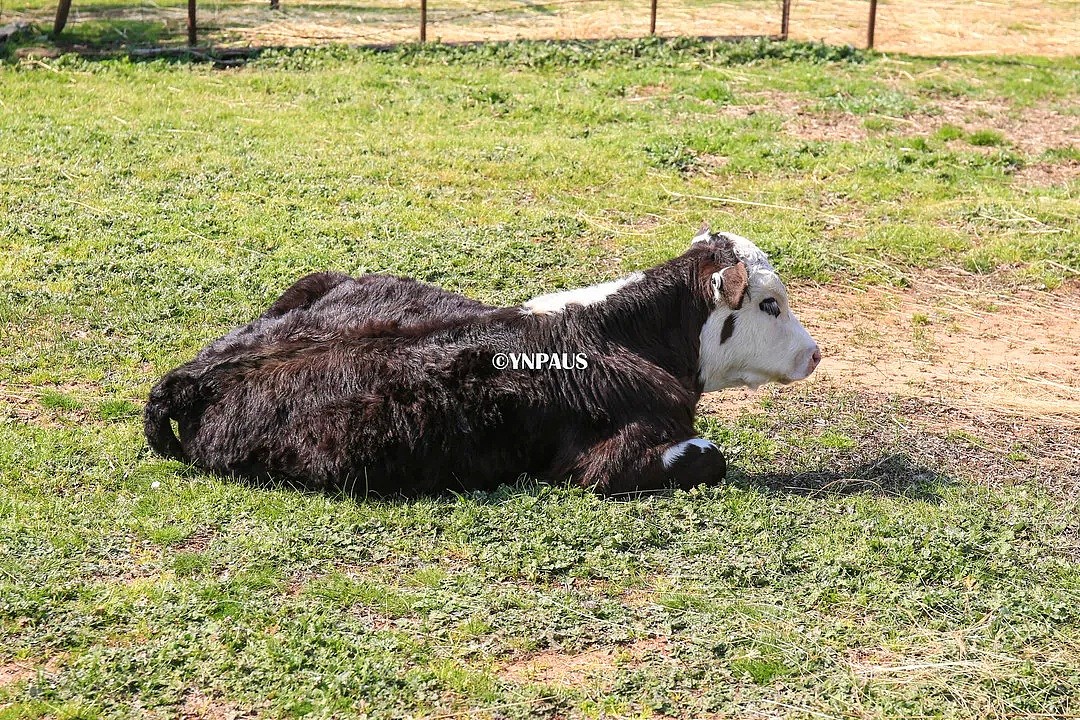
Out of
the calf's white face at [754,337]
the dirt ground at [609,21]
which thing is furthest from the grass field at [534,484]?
the dirt ground at [609,21]

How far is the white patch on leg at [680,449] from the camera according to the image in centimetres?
666

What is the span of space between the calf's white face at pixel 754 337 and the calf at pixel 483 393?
0.01 meters

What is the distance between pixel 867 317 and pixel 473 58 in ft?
29.5

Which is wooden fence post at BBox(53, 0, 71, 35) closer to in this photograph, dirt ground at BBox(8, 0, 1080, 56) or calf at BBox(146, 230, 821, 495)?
dirt ground at BBox(8, 0, 1080, 56)

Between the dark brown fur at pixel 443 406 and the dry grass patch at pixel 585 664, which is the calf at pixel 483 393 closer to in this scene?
the dark brown fur at pixel 443 406

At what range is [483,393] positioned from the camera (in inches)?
263

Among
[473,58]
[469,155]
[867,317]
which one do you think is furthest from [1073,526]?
[473,58]

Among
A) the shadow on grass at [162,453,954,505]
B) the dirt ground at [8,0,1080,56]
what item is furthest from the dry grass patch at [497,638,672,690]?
the dirt ground at [8,0,1080,56]

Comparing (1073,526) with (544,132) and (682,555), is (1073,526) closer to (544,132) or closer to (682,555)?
(682,555)

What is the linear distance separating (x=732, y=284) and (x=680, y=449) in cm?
105

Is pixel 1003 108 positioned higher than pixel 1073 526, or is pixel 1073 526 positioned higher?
pixel 1003 108

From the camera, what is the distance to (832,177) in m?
13.0

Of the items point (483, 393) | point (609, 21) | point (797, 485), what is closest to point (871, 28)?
point (609, 21)

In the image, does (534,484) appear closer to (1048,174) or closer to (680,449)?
(680,449)
